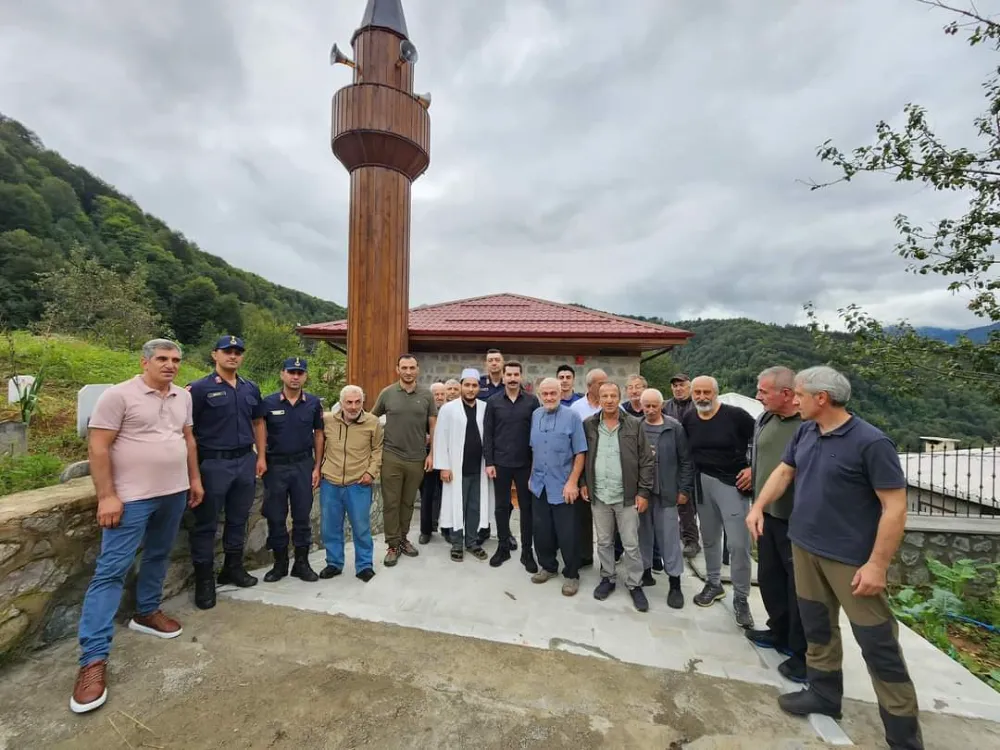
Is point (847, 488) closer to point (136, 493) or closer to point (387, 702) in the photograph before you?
point (387, 702)

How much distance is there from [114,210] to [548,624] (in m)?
50.3

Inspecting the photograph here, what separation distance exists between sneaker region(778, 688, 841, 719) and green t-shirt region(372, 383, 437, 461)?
297 centimetres

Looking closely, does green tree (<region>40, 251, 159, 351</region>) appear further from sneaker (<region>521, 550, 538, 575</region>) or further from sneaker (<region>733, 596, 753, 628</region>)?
sneaker (<region>733, 596, 753, 628</region>)

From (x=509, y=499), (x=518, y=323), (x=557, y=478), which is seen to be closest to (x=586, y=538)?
(x=509, y=499)

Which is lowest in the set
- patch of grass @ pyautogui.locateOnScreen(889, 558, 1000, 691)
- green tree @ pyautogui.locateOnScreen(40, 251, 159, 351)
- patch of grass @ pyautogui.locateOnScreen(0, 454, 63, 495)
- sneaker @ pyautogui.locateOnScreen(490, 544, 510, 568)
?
patch of grass @ pyautogui.locateOnScreen(889, 558, 1000, 691)

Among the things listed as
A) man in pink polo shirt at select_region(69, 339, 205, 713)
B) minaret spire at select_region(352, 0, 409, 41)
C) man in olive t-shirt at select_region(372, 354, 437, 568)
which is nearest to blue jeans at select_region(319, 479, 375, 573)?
man in olive t-shirt at select_region(372, 354, 437, 568)

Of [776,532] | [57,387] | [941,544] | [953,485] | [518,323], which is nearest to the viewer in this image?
[776,532]

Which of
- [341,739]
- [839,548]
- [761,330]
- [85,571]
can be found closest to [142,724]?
[341,739]

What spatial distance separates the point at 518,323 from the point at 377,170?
3.07m

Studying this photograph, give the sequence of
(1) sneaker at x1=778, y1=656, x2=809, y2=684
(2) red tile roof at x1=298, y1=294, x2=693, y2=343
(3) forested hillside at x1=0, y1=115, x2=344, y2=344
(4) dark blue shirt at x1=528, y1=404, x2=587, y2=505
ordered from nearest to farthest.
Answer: (1) sneaker at x1=778, y1=656, x2=809, y2=684, (4) dark blue shirt at x1=528, y1=404, x2=587, y2=505, (2) red tile roof at x1=298, y1=294, x2=693, y2=343, (3) forested hillside at x1=0, y1=115, x2=344, y2=344

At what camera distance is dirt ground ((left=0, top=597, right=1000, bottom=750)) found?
187cm

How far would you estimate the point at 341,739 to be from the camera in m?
1.85

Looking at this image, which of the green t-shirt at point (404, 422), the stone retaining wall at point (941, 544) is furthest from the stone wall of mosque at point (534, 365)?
the stone retaining wall at point (941, 544)

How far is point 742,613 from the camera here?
2871 mm
